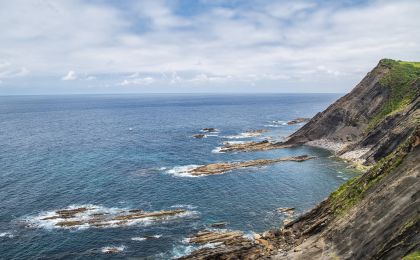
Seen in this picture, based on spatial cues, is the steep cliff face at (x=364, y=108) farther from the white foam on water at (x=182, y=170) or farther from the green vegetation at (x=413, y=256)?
the green vegetation at (x=413, y=256)

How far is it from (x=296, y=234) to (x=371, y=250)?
54.5 feet

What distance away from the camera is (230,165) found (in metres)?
102

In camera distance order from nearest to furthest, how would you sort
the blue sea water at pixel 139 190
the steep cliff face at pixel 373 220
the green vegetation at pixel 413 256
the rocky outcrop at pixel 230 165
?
the green vegetation at pixel 413 256 → the steep cliff face at pixel 373 220 → the blue sea water at pixel 139 190 → the rocky outcrop at pixel 230 165

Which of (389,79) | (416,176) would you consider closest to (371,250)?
(416,176)

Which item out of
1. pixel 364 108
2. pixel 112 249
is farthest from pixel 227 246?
pixel 364 108

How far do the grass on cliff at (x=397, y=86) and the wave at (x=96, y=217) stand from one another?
8235 cm

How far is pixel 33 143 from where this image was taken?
14262 cm

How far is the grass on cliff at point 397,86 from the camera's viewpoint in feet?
400

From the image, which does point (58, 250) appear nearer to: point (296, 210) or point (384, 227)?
point (296, 210)

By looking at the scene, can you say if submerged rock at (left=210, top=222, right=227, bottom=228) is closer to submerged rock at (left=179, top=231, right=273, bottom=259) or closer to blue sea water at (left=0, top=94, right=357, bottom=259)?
blue sea water at (left=0, top=94, right=357, bottom=259)

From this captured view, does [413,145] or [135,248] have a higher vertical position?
[413,145]

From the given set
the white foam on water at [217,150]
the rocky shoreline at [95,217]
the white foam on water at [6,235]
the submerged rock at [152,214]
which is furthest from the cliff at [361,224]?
the white foam on water at [217,150]

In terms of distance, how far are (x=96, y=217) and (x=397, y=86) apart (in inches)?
4496

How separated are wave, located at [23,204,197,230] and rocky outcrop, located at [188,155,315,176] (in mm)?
26420
